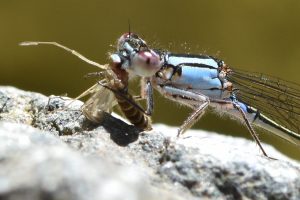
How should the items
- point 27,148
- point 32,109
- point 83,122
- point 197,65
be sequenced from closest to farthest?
point 27,148 < point 83,122 < point 32,109 < point 197,65

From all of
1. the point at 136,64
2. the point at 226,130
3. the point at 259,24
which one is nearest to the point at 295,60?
the point at 259,24

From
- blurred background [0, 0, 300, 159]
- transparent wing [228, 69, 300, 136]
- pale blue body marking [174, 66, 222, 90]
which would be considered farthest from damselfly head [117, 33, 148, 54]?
blurred background [0, 0, 300, 159]

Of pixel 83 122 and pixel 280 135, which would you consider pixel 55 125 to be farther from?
pixel 280 135

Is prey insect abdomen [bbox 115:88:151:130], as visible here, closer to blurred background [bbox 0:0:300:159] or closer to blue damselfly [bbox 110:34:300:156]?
blue damselfly [bbox 110:34:300:156]

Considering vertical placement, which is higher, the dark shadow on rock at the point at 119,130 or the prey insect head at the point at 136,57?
the prey insect head at the point at 136,57

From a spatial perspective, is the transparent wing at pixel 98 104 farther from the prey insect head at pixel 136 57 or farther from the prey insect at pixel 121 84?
the prey insect head at pixel 136 57

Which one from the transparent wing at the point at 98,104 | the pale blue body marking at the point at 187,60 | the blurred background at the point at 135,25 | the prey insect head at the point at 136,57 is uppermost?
the prey insect head at the point at 136,57

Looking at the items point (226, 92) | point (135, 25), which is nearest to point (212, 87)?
point (226, 92)

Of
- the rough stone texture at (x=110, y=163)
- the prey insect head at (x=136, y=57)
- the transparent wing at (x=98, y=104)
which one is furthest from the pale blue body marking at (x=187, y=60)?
the rough stone texture at (x=110, y=163)

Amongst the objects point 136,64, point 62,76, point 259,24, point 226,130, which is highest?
point 136,64
